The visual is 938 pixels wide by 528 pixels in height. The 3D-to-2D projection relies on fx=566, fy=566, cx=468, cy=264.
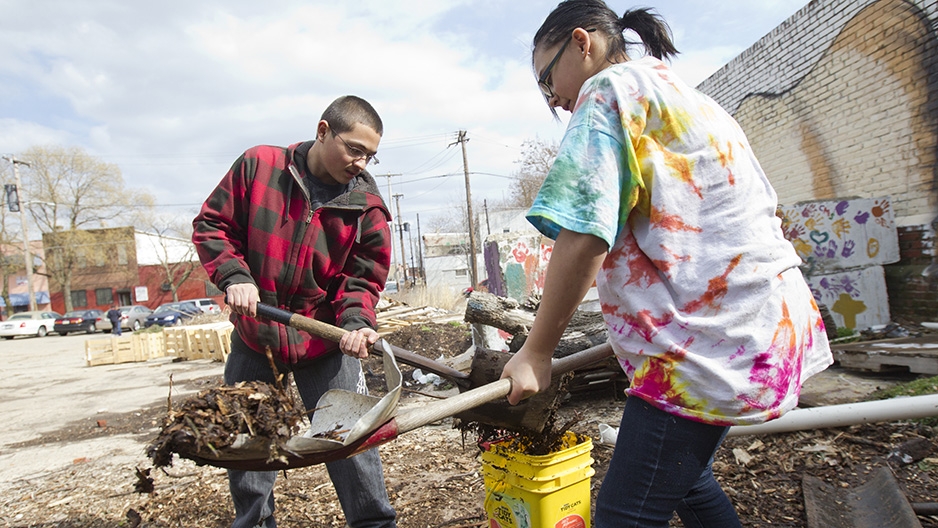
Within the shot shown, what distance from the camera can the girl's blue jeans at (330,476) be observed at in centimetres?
242

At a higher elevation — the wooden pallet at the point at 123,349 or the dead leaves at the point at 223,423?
the dead leaves at the point at 223,423

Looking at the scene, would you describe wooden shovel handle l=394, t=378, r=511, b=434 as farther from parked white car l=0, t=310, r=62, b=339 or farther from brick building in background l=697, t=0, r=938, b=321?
parked white car l=0, t=310, r=62, b=339

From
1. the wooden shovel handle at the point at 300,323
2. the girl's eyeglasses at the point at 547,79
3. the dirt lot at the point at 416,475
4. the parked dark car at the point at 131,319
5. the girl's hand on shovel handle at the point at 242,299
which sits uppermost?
the girl's eyeglasses at the point at 547,79

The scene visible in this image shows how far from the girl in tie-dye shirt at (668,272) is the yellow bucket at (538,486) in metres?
0.86

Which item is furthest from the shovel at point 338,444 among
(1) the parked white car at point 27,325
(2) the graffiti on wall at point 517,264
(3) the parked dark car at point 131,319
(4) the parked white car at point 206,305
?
(1) the parked white car at point 27,325

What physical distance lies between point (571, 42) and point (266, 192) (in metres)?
1.55

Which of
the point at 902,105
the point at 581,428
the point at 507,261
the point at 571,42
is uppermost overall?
the point at 902,105

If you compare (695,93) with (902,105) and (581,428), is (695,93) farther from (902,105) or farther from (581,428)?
(902,105)

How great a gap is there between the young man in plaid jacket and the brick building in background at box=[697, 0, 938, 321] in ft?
24.8

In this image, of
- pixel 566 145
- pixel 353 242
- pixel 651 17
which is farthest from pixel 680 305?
pixel 353 242

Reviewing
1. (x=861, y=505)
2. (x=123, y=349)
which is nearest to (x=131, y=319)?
(x=123, y=349)

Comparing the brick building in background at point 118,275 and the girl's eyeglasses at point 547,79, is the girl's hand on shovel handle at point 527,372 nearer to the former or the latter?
the girl's eyeglasses at point 547,79

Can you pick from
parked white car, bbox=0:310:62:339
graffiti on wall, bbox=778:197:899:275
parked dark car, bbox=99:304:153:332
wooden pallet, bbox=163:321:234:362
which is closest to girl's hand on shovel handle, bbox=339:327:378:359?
graffiti on wall, bbox=778:197:899:275

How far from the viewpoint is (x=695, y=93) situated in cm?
144
